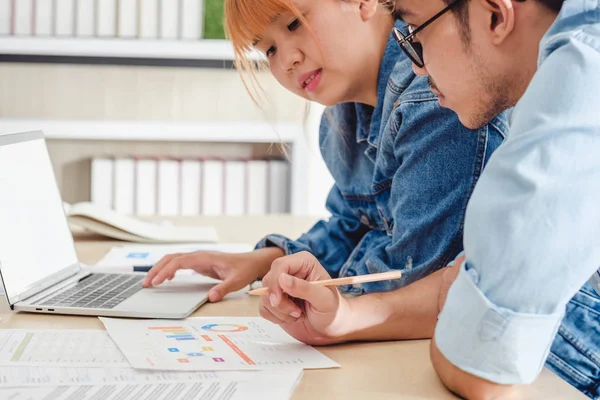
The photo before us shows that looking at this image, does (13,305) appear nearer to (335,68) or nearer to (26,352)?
(26,352)

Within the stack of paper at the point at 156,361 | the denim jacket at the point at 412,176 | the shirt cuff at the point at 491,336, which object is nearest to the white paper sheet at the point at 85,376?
the stack of paper at the point at 156,361

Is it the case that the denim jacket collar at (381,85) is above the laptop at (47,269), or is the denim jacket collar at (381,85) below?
above

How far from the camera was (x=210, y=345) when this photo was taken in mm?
821

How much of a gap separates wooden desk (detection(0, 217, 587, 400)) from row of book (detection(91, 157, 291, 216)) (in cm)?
178

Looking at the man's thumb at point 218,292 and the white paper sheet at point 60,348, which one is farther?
the man's thumb at point 218,292

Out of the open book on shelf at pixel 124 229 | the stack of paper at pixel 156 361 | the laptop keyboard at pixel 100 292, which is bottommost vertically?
the open book on shelf at pixel 124 229

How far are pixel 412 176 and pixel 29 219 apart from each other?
53 centimetres

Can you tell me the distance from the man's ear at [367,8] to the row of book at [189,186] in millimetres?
1673

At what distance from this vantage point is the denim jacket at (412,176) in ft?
3.11

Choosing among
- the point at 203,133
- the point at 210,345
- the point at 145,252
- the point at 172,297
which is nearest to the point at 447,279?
the point at 210,345

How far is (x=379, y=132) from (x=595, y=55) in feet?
1.86

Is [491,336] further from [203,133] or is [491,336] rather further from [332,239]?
[203,133]

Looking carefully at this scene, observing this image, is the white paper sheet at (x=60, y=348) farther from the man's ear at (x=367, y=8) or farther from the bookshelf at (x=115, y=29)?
the bookshelf at (x=115, y=29)

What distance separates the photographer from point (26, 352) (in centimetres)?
79
